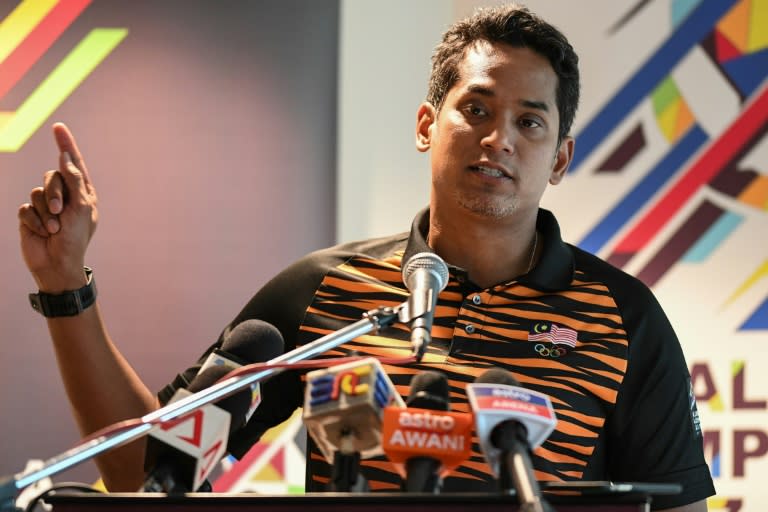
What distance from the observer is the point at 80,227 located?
5.87 feet

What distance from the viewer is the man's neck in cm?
217

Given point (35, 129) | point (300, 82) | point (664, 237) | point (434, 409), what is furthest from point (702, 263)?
point (434, 409)

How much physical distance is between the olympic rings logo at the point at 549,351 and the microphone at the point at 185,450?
0.90 metres

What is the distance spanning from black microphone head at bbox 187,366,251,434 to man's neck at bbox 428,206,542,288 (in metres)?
0.90

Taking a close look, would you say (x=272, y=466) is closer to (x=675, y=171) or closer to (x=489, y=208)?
(x=489, y=208)

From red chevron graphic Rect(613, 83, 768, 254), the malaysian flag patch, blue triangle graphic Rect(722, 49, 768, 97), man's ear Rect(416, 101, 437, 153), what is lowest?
the malaysian flag patch

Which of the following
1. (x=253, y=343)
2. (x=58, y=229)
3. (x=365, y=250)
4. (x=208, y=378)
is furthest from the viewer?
(x=365, y=250)

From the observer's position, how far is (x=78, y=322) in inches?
71.1

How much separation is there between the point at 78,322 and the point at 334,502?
2.79 feet

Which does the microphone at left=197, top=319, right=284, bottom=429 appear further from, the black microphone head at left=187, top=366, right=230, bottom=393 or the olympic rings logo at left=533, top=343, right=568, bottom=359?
the olympic rings logo at left=533, top=343, right=568, bottom=359

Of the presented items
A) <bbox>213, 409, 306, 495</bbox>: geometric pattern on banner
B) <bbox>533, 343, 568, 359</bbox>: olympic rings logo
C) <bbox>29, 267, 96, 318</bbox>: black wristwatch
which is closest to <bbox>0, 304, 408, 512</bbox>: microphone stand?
<bbox>29, 267, 96, 318</bbox>: black wristwatch

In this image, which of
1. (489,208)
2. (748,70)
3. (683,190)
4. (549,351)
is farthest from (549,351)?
(748,70)

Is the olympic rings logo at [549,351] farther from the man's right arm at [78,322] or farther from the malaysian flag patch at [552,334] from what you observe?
the man's right arm at [78,322]

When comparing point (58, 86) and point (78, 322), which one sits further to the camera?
point (58, 86)
